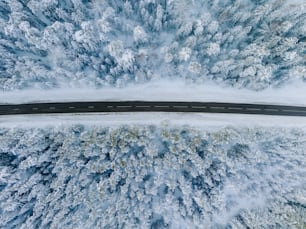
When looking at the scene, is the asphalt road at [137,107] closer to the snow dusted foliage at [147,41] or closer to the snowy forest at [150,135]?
the snowy forest at [150,135]

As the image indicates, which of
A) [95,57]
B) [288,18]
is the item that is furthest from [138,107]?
[288,18]

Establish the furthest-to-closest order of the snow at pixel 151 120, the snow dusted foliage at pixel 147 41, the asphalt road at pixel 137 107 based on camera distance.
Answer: the asphalt road at pixel 137 107 → the snow at pixel 151 120 → the snow dusted foliage at pixel 147 41

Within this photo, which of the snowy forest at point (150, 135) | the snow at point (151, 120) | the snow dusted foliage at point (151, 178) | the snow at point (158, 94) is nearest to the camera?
the snow dusted foliage at point (151, 178)

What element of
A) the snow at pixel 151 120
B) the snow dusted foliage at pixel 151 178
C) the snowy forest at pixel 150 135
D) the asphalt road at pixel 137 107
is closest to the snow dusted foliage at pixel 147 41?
the snowy forest at pixel 150 135

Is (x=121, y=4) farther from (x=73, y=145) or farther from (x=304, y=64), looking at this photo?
(x=304, y=64)

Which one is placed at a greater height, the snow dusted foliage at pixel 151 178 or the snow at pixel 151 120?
the snow at pixel 151 120
